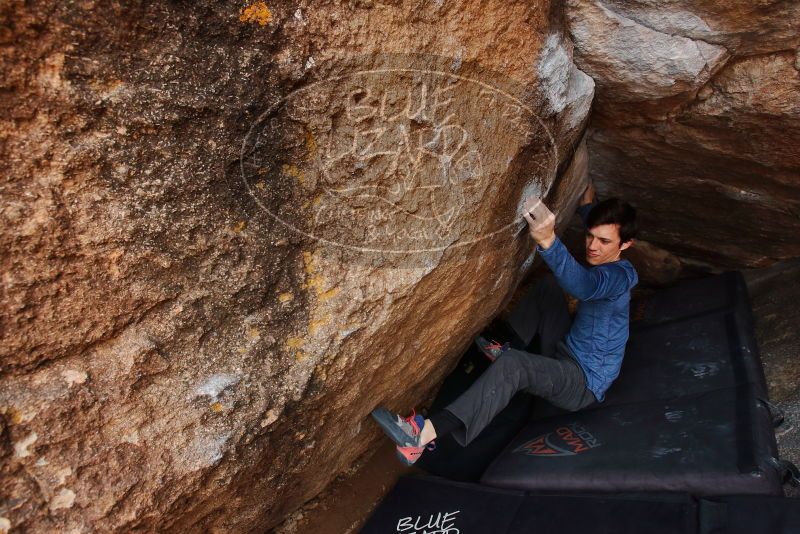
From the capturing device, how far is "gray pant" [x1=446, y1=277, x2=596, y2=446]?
1.88m

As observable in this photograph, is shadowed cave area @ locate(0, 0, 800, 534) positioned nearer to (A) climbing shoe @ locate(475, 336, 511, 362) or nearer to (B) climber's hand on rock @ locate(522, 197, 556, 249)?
(B) climber's hand on rock @ locate(522, 197, 556, 249)

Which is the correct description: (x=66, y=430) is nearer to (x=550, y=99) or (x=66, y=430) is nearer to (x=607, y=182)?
(x=550, y=99)

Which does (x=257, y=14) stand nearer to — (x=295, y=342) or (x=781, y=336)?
(x=295, y=342)

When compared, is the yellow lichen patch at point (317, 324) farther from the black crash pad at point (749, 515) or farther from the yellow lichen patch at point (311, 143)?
the black crash pad at point (749, 515)

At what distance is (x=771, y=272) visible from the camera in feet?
9.04

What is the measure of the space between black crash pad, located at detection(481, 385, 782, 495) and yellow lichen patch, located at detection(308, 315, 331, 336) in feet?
3.32

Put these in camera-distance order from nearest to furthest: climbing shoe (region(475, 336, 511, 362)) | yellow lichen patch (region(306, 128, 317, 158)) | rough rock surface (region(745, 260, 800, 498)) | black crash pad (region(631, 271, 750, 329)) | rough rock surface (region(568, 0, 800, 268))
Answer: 1. yellow lichen patch (region(306, 128, 317, 158))
2. rough rock surface (region(568, 0, 800, 268))
3. rough rock surface (region(745, 260, 800, 498))
4. climbing shoe (region(475, 336, 511, 362))
5. black crash pad (region(631, 271, 750, 329))

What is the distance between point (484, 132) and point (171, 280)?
837 mm

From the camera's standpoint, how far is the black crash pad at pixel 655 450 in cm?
172

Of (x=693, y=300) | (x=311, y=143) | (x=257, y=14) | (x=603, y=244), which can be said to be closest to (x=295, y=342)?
(x=311, y=143)

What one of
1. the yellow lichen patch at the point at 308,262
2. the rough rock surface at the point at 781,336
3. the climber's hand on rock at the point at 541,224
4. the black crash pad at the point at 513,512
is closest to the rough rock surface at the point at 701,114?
the rough rock surface at the point at 781,336

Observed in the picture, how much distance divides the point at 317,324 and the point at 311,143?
0.44 meters

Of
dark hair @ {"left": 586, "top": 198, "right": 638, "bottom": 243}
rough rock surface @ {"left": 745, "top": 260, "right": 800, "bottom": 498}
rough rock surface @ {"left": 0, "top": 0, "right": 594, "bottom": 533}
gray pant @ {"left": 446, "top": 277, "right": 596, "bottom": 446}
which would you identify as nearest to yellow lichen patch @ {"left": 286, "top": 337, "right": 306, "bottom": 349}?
rough rock surface @ {"left": 0, "top": 0, "right": 594, "bottom": 533}

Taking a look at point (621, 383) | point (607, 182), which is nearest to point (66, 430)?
point (621, 383)
